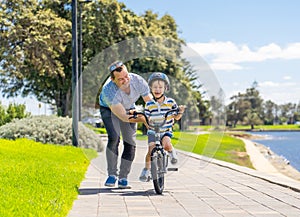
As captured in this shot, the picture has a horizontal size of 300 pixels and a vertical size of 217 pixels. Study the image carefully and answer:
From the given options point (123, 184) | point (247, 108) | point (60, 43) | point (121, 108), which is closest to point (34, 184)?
point (123, 184)

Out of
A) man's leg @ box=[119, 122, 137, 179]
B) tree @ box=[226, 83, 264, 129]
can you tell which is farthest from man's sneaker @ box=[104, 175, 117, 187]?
tree @ box=[226, 83, 264, 129]

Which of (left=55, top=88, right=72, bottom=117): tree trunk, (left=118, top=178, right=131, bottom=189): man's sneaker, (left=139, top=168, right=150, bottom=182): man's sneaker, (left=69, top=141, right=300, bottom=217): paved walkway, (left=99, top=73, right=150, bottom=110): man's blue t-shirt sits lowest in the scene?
(left=69, top=141, right=300, bottom=217): paved walkway

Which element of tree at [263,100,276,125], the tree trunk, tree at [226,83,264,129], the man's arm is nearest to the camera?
the man's arm

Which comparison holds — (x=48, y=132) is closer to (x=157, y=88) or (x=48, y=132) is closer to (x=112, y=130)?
(x=112, y=130)

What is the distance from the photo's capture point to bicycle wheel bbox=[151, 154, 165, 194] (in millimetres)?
8398

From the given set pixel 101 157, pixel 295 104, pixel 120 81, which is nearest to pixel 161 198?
pixel 120 81

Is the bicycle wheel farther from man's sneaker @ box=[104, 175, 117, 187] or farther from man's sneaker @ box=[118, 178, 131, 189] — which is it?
man's sneaker @ box=[104, 175, 117, 187]

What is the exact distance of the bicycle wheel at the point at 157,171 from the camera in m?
8.40

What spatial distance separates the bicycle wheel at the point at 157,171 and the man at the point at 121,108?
609 millimetres

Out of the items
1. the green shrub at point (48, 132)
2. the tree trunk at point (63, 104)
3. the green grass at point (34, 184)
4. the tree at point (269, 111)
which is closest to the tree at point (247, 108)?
the tree at point (269, 111)

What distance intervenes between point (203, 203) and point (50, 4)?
32204mm

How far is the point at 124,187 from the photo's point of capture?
9258mm

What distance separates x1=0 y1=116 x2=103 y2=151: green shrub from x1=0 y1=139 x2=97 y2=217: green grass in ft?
14.3

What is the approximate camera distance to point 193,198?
828cm
